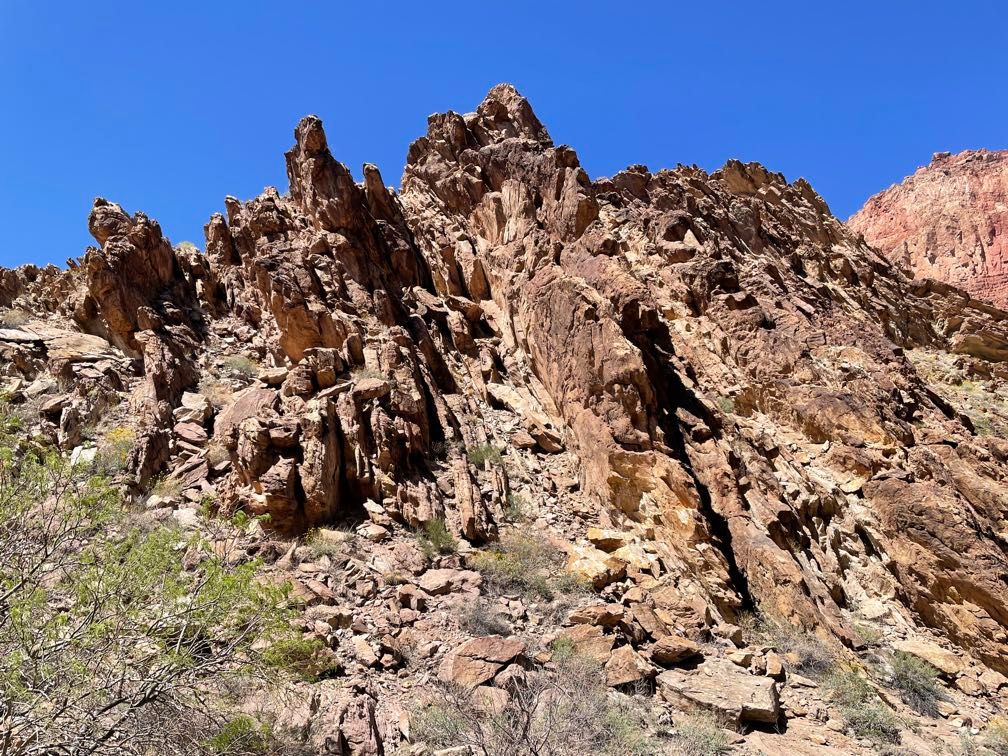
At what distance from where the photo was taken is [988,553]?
11.0 metres

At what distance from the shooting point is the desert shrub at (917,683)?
8.80 m

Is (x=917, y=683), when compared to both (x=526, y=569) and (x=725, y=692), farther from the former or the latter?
(x=526, y=569)

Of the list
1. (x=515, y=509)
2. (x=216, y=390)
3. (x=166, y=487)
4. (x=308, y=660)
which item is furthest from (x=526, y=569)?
(x=216, y=390)

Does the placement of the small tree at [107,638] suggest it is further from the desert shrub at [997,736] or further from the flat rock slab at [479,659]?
the desert shrub at [997,736]

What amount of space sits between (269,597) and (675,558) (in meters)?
7.39

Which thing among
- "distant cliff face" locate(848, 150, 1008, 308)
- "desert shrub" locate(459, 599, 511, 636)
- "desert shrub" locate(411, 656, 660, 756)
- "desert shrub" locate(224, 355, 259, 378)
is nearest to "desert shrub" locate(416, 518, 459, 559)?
"desert shrub" locate(459, 599, 511, 636)

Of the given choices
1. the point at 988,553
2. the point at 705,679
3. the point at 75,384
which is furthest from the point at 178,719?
the point at 988,553

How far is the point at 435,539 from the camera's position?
33.8 ft

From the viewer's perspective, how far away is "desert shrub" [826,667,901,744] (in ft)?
24.8

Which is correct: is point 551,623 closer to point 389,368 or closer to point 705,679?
point 705,679

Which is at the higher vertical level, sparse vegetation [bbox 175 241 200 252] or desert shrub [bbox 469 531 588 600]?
sparse vegetation [bbox 175 241 200 252]

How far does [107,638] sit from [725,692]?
7195mm

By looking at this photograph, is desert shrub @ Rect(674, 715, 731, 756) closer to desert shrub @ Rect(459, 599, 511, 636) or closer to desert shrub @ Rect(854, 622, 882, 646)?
desert shrub @ Rect(459, 599, 511, 636)

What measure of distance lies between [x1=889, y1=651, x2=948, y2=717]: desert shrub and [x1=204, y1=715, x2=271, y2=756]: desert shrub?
9.22 m
